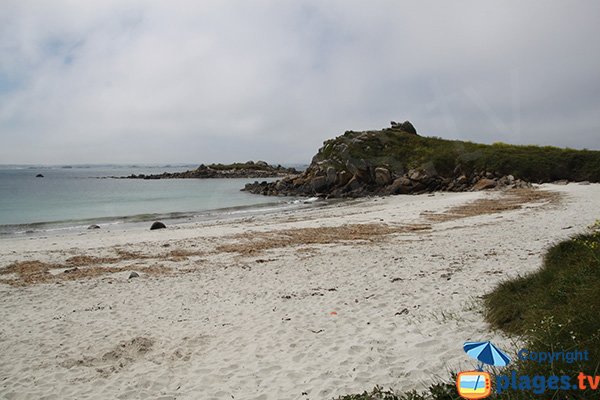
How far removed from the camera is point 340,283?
10.4 metres

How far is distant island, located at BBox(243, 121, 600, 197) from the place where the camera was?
148 feet

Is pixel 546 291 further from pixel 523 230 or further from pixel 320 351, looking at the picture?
pixel 523 230

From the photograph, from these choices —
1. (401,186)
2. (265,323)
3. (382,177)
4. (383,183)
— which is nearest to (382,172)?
(382,177)

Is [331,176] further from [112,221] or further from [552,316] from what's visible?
[552,316]

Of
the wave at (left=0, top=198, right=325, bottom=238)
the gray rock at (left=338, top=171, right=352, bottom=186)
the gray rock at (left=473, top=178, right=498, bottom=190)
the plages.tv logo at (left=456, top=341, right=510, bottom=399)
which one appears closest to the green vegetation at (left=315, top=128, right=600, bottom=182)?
the gray rock at (left=338, top=171, right=352, bottom=186)

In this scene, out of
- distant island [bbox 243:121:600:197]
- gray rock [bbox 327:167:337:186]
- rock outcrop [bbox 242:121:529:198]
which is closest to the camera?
distant island [bbox 243:121:600:197]

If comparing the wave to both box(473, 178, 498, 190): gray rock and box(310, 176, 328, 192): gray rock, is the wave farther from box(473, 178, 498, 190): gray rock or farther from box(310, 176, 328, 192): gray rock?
box(473, 178, 498, 190): gray rock

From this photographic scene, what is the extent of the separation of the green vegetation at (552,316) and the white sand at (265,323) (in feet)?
1.35

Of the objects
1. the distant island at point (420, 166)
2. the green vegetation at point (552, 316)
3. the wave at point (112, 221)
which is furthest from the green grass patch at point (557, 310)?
the distant island at point (420, 166)

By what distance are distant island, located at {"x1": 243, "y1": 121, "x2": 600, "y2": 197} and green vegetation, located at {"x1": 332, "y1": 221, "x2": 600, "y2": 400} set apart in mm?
36969

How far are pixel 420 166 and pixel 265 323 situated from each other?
152 ft

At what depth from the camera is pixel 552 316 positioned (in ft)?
14.6

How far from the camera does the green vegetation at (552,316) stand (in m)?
3.68

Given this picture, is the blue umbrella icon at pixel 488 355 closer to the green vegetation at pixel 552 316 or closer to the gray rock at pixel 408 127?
the green vegetation at pixel 552 316
